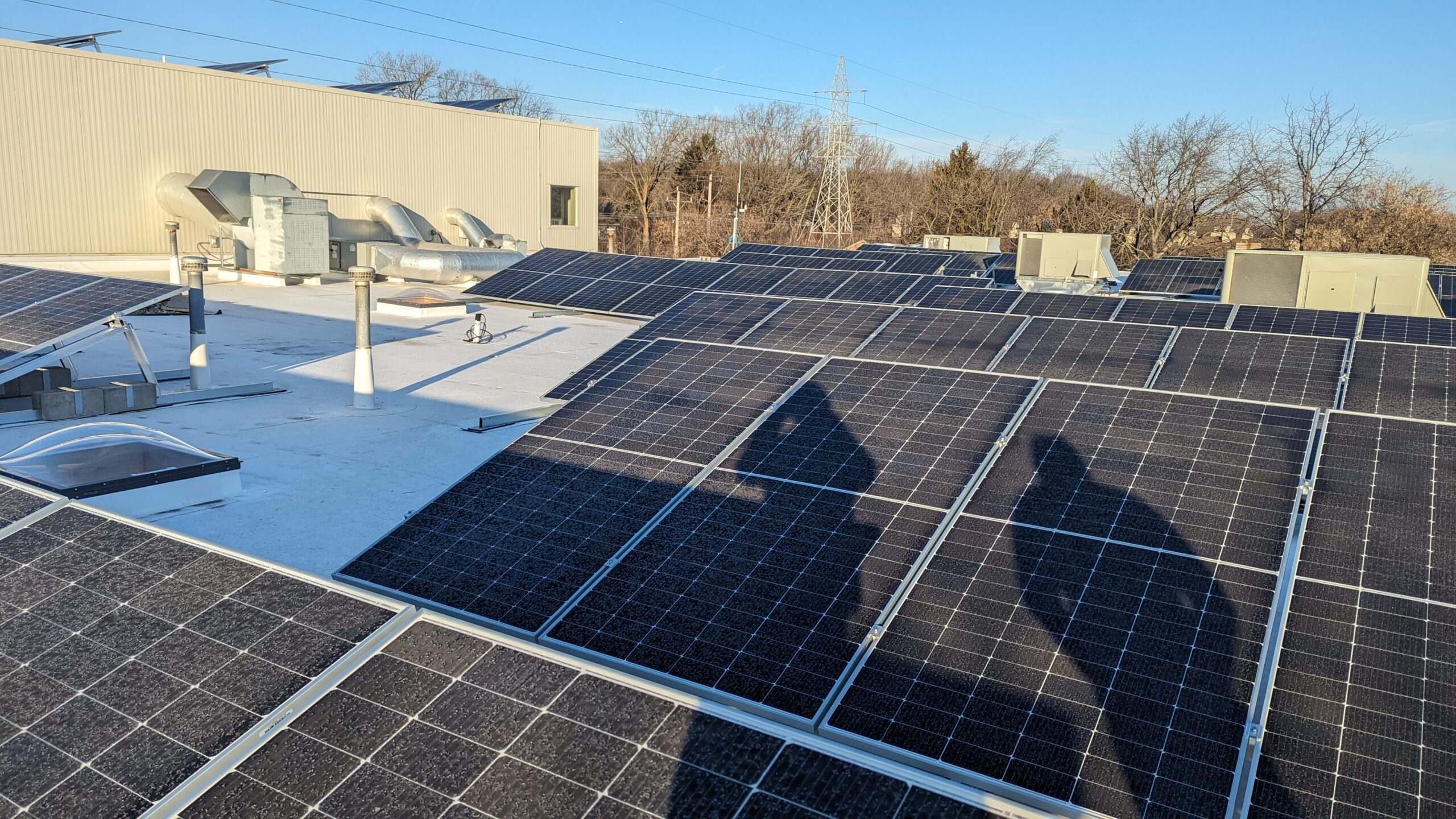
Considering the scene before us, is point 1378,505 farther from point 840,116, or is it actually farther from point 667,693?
point 840,116

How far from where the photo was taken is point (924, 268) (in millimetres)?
31141

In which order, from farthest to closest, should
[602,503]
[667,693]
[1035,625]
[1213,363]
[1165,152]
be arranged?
1. [1165,152]
2. [1213,363]
3. [602,503]
4. [1035,625]
5. [667,693]

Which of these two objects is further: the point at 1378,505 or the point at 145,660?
the point at 1378,505

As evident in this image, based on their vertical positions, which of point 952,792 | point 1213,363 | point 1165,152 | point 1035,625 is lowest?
point 1035,625

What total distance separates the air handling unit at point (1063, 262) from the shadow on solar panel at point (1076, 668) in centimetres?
1963

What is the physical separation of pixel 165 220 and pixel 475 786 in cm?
3779

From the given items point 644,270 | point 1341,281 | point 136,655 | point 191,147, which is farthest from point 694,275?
point 191,147

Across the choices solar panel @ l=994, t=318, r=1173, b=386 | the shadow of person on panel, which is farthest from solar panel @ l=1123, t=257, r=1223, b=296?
the shadow of person on panel

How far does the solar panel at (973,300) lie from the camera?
12125 millimetres

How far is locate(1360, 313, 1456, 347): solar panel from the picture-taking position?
10828mm

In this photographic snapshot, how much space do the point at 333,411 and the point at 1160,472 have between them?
1140 cm

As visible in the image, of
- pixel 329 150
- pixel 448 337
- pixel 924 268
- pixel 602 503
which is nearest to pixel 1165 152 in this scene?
pixel 924 268

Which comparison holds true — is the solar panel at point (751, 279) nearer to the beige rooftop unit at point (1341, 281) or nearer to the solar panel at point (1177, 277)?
the beige rooftop unit at point (1341, 281)

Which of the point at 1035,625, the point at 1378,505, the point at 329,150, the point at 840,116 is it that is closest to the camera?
the point at 1035,625
